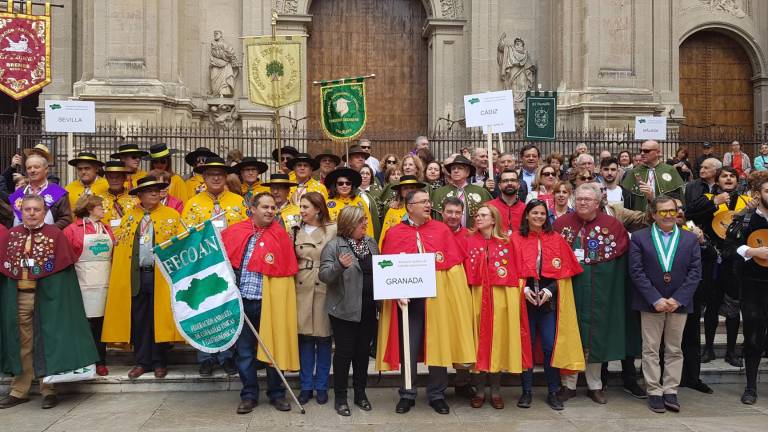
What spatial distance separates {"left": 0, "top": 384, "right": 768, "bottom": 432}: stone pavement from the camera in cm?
667

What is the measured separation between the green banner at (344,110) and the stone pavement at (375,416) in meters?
5.08

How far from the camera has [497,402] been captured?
23.8 ft

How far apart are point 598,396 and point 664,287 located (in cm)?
128

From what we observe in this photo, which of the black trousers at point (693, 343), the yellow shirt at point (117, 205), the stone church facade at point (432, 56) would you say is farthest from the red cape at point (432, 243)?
the stone church facade at point (432, 56)

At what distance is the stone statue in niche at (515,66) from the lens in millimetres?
19078

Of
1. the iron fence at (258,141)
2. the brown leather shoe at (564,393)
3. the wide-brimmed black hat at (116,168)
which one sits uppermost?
the iron fence at (258,141)

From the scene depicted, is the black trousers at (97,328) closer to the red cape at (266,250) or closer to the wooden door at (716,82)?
the red cape at (266,250)

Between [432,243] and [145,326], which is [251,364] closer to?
[145,326]

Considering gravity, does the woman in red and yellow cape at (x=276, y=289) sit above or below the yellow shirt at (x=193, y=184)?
below

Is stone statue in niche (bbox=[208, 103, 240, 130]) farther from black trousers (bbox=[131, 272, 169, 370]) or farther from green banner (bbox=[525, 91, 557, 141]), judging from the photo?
black trousers (bbox=[131, 272, 169, 370])

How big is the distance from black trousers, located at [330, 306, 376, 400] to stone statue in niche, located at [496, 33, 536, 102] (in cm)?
1304

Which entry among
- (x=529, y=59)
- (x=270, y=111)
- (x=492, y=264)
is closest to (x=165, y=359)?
(x=492, y=264)

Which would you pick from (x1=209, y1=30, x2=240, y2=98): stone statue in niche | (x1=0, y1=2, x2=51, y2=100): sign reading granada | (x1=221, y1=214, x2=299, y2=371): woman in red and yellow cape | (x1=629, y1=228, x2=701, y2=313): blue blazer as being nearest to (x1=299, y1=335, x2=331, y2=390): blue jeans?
(x1=221, y1=214, x2=299, y2=371): woman in red and yellow cape

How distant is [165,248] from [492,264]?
10.2 ft
